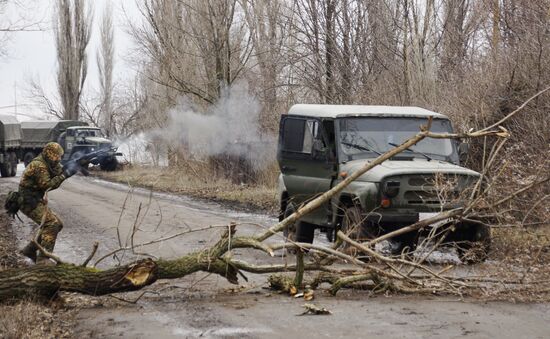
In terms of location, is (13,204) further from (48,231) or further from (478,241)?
(478,241)

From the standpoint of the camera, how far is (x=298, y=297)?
785 cm

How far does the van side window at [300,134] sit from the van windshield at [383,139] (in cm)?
51

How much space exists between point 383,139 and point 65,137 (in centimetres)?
2942

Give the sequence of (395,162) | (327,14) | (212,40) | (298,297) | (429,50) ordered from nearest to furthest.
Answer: (298,297), (395,162), (429,50), (327,14), (212,40)

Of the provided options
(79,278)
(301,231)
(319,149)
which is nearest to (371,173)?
(319,149)

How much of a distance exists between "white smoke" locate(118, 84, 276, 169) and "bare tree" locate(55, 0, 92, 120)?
22.1 metres

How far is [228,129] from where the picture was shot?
77.9 feet

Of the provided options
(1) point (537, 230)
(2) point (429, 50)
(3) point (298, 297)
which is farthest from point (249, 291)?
(2) point (429, 50)

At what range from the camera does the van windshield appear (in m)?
10.6

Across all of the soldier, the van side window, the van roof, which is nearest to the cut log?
the soldier

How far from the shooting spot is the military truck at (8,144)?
3500cm

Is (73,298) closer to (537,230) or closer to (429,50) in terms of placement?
(537,230)

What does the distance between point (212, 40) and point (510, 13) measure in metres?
10.1

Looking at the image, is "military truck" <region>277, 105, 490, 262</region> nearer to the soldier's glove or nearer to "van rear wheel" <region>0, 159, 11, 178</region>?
the soldier's glove
